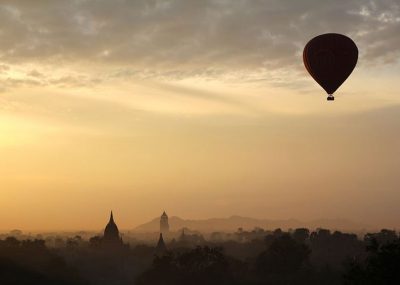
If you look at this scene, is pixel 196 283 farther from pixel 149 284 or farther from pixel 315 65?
pixel 315 65

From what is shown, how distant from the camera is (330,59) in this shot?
48781mm

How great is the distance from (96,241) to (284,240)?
7074cm

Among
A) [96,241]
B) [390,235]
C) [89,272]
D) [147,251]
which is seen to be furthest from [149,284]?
[390,235]

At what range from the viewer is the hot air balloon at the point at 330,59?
48781 millimetres

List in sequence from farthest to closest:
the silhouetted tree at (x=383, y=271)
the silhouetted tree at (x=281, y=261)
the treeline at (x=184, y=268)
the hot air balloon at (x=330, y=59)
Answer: the silhouetted tree at (x=281, y=261) → the treeline at (x=184, y=268) → the hot air balloon at (x=330, y=59) → the silhouetted tree at (x=383, y=271)

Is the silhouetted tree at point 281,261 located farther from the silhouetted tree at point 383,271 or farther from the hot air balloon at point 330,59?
the silhouetted tree at point 383,271

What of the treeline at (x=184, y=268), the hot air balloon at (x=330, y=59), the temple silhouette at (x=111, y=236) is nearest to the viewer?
the hot air balloon at (x=330, y=59)

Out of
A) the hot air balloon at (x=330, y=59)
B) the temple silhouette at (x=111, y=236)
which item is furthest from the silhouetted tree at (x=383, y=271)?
the temple silhouette at (x=111, y=236)

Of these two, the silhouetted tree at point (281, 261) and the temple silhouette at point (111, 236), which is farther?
the temple silhouette at point (111, 236)

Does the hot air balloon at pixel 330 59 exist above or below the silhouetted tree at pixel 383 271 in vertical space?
above

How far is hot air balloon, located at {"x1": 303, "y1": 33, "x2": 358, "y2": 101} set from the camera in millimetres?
48781

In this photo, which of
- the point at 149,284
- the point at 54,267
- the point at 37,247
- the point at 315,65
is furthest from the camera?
the point at 37,247

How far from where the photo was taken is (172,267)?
75.9 metres

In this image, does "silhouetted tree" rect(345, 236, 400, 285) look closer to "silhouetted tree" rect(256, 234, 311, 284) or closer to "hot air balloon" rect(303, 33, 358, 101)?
"hot air balloon" rect(303, 33, 358, 101)
